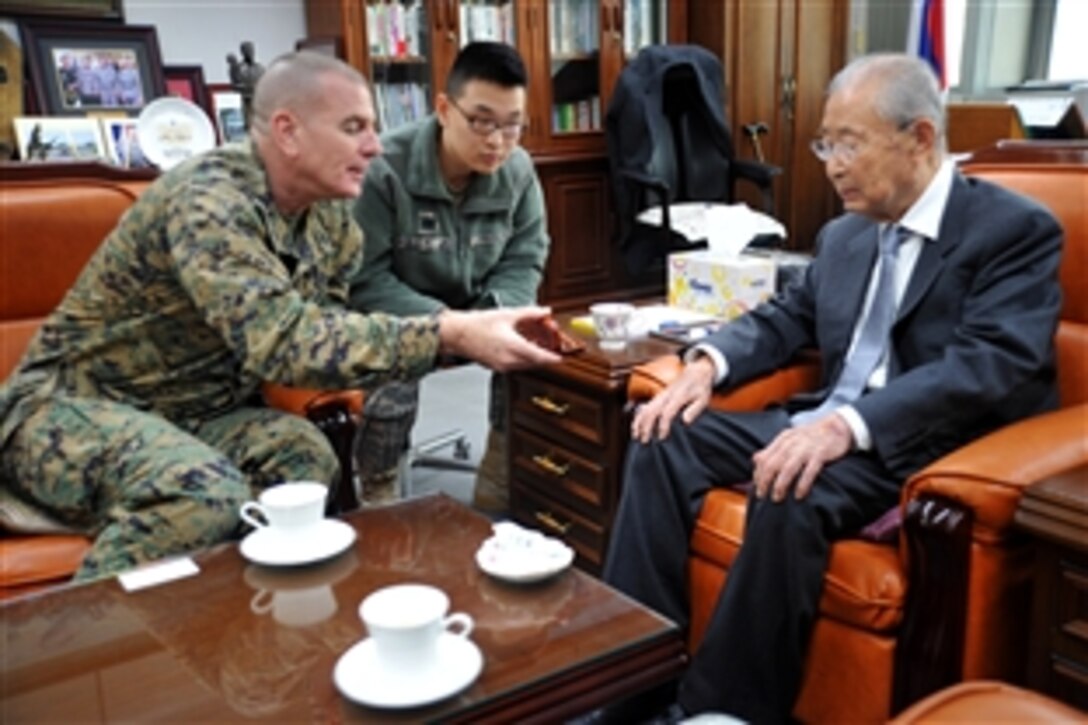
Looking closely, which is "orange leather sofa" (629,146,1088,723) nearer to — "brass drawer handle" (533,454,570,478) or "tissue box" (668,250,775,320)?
"brass drawer handle" (533,454,570,478)

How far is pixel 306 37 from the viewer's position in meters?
3.95

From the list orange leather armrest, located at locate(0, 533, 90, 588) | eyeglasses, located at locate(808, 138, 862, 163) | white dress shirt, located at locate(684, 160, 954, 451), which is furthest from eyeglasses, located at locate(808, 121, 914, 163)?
orange leather armrest, located at locate(0, 533, 90, 588)

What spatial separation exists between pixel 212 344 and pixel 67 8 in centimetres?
206

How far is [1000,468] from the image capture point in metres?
1.41

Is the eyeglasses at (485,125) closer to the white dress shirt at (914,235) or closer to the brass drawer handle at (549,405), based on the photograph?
the brass drawer handle at (549,405)

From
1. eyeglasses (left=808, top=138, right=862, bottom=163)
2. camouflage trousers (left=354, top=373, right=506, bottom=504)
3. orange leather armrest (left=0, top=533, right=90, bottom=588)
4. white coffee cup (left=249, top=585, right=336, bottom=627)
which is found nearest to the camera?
white coffee cup (left=249, top=585, right=336, bottom=627)

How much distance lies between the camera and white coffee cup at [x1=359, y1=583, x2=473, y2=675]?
101cm

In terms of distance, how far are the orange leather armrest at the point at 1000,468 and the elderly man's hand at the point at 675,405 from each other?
1.44 ft

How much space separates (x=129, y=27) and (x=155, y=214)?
201 cm

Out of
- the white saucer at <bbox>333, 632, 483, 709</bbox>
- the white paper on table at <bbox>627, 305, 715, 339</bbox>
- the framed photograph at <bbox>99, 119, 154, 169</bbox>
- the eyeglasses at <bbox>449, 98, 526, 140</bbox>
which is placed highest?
the eyeglasses at <bbox>449, 98, 526, 140</bbox>

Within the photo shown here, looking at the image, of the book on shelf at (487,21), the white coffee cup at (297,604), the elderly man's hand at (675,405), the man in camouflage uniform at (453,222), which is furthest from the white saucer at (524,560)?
the book on shelf at (487,21)

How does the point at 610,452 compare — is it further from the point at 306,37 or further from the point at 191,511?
the point at 306,37

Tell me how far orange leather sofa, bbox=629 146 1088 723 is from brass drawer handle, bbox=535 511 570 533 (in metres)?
0.56

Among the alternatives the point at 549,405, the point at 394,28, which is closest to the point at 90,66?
the point at 394,28
